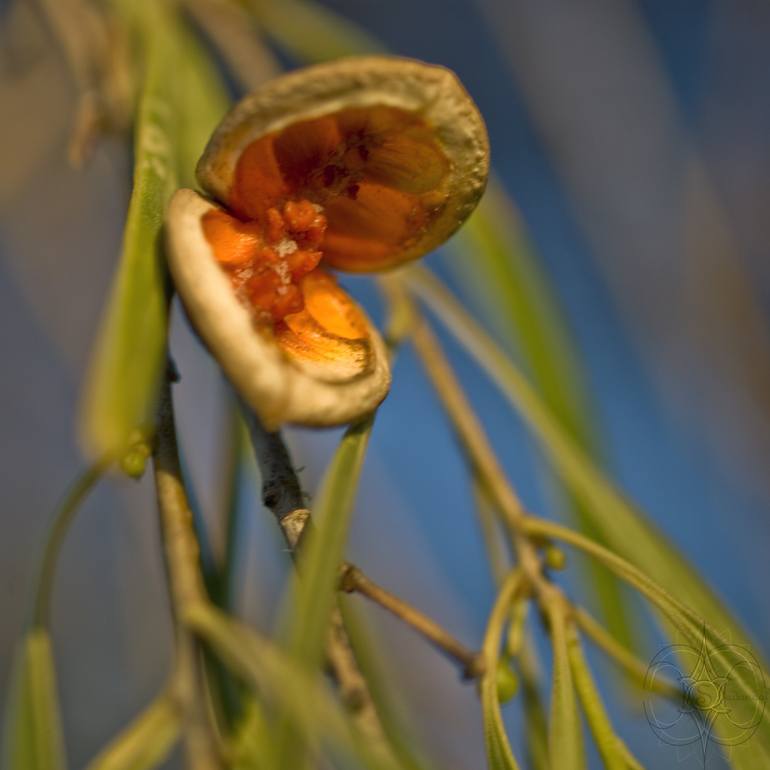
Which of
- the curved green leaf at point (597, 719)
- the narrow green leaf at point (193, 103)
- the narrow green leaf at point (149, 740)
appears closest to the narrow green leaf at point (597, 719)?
the curved green leaf at point (597, 719)

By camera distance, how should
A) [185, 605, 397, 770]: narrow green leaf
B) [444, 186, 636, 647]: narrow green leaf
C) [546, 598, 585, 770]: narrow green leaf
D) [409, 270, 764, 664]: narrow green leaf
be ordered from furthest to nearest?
1. [444, 186, 636, 647]: narrow green leaf
2. [409, 270, 764, 664]: narrow green leaf
3. [546, 598, 585, 770]: narrow green leaf
4. [185, 605, 397, 770]: narrow green leaf

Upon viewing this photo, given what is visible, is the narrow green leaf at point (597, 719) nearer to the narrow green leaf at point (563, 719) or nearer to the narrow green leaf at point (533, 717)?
the narrow green leaf at point (563, 719)

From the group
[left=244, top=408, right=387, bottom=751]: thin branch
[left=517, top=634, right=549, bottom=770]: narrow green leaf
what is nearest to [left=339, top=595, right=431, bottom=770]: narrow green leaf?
[left=517, top=634, right=549, bottom=770]: narrow green leaf

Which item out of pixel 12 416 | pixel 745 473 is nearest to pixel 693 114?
pixel 745 473

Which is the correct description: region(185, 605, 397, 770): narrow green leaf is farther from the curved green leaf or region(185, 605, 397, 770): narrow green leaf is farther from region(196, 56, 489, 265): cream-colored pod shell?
region(196, 56, 489, 265): cream-colored pod shell

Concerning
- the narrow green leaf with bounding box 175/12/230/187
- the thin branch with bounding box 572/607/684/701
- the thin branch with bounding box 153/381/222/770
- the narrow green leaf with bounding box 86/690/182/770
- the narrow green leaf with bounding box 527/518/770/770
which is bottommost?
the thin branch with bounding box 572/607/684/701

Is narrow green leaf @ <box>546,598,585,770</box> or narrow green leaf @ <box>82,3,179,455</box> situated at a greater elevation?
narrow green leaf @ <box>82,3,179,455</box>

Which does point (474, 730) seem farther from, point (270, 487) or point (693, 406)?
point (270, 487)

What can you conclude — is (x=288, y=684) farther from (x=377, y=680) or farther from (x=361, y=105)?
(x=377, y=680)
